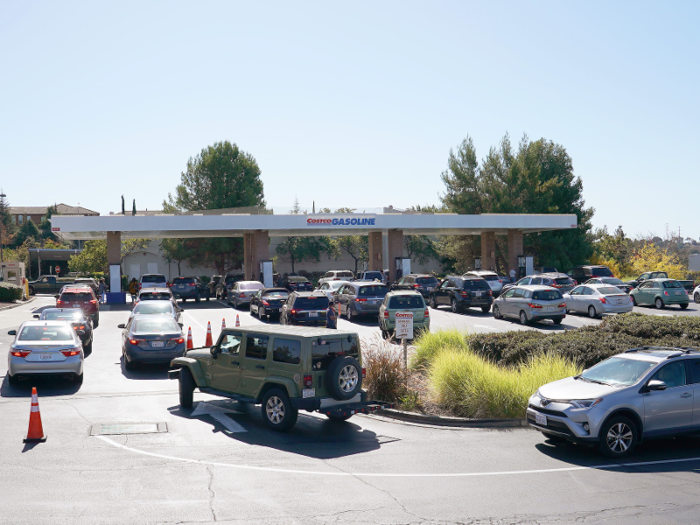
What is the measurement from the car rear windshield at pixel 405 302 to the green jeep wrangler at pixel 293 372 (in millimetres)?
10620

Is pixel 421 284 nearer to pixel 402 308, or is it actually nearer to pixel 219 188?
pixel 402 308

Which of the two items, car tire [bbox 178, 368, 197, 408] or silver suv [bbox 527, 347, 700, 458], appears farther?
car tire [bbox 178, 368, 197, 408]

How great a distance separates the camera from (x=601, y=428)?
890 cm

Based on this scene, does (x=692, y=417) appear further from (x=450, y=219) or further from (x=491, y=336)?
(x=450, y=219)

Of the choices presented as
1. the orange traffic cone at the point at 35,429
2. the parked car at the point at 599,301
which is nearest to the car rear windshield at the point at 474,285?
the parked car at the point at 599,301

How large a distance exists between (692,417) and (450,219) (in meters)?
33.9

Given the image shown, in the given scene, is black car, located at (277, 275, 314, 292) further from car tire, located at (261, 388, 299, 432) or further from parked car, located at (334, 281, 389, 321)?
car tire, located at (261, 388, 299, 432)

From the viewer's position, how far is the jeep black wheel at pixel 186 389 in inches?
484

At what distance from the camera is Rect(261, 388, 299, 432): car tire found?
33.6 ft

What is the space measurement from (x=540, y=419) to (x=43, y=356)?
10.7 metres

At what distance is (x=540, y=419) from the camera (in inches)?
375

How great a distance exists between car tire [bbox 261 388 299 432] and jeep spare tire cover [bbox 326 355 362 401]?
2.40 ft

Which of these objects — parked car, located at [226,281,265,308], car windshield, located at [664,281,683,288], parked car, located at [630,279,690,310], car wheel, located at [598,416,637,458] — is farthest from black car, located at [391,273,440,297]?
car wheel, located at [598,416,637,458]

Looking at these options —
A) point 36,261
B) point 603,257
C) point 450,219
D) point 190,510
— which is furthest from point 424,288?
point 36,261
